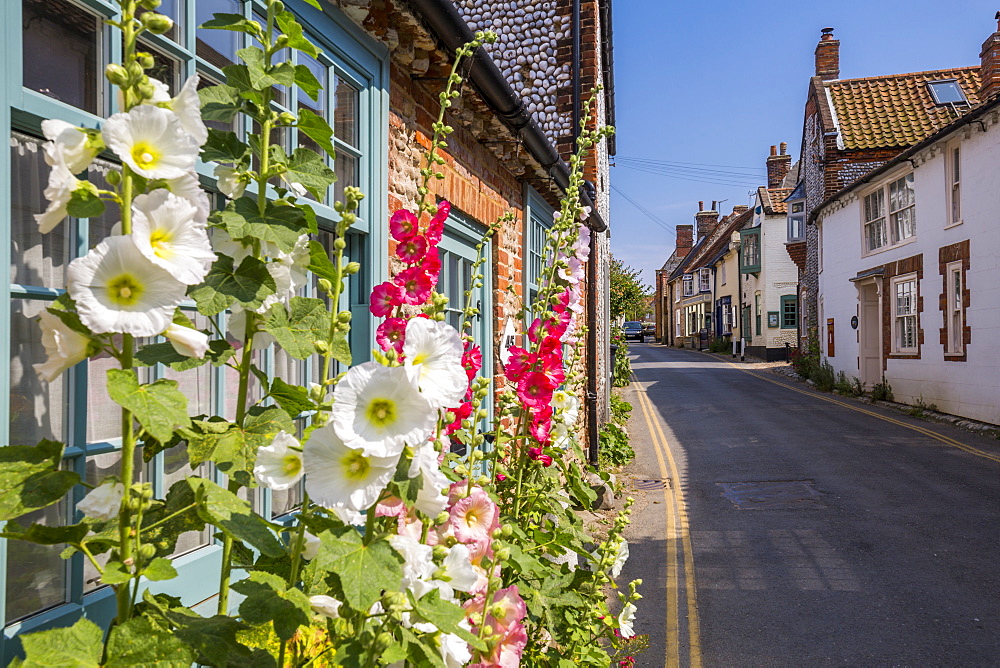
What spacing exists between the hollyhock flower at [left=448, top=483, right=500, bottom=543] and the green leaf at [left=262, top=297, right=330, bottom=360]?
62 cm

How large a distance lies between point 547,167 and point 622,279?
93.9ft

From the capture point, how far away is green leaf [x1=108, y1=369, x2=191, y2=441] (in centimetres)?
106

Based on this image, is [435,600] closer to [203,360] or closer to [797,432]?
[203,360]

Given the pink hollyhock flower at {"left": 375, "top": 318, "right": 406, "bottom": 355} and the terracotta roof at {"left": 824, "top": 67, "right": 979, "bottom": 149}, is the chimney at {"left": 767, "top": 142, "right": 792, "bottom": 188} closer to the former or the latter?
the terracotta roof at {"left": 824, "top": 67, "right": 979, "bottom": 149}

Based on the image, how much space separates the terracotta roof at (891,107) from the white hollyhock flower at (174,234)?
23023 mm

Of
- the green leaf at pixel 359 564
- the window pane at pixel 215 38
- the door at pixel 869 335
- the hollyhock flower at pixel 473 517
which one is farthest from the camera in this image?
the door at pixel 869 335

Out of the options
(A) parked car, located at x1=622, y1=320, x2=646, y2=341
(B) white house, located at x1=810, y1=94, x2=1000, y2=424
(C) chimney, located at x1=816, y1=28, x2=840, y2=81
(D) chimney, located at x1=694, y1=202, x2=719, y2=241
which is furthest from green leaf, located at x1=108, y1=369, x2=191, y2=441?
(D) chimney, located at x1=694, y1=202, x2=719, y2=241

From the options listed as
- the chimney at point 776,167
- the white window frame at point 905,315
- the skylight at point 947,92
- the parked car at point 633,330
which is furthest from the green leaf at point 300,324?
the parked car at point 633,330

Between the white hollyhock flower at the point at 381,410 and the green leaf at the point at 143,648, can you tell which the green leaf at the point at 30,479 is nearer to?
the green leaf at the point at 143,648

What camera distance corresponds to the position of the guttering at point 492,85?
10.6ft

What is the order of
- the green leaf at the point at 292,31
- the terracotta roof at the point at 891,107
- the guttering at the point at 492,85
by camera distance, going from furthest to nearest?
the terracotta roof at the point at 891,107 < the guttering at the point at 492,85 < the green leaf at the point at 292,31

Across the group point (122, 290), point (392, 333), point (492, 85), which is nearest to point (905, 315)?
point (492, 85)

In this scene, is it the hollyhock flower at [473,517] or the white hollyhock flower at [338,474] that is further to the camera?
the hollyhock flower at [473,517]

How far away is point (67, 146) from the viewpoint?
1116 mm
